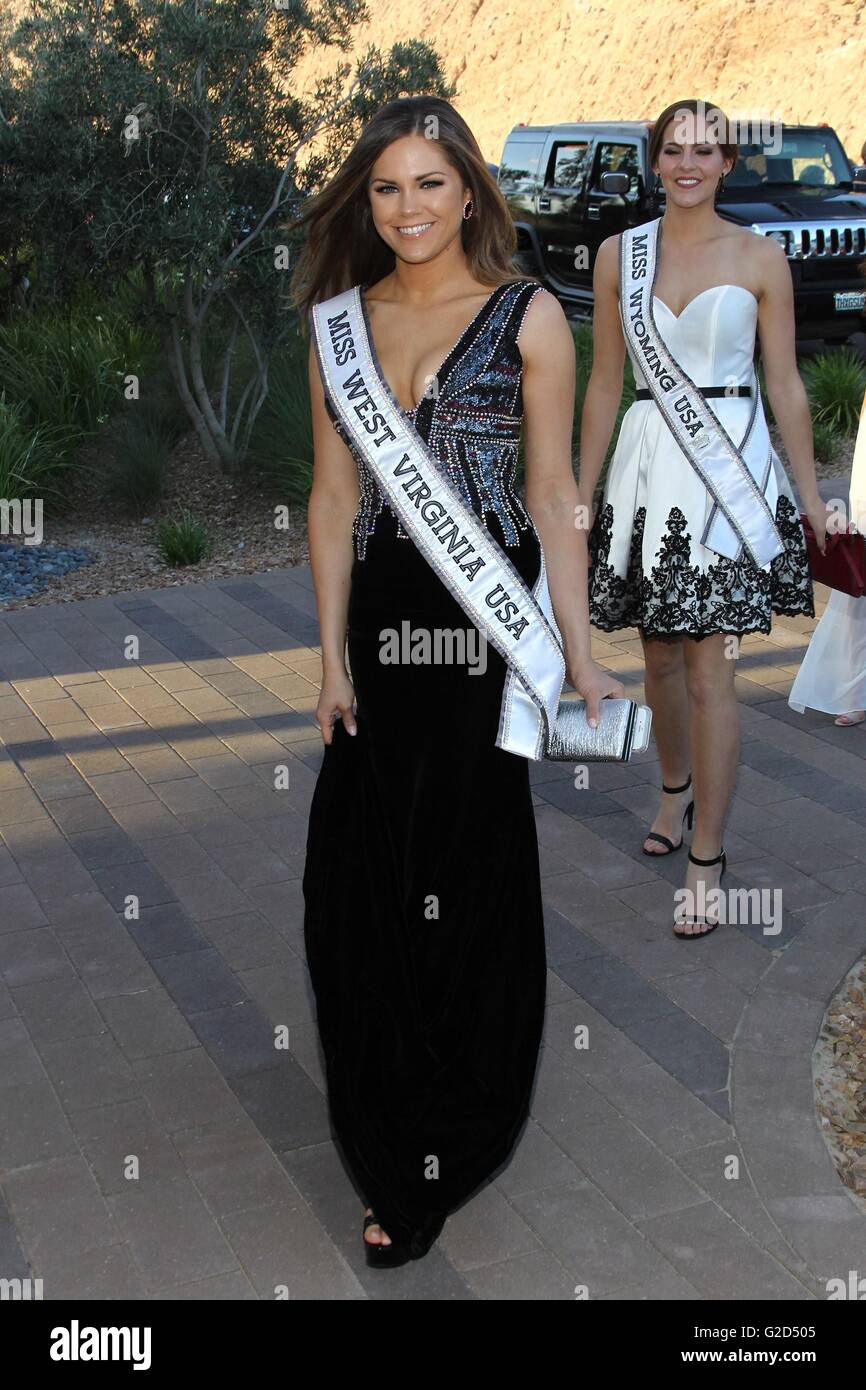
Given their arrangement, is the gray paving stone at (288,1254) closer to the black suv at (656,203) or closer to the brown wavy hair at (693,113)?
the brown wavy hair at (693,113)

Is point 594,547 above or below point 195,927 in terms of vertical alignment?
above

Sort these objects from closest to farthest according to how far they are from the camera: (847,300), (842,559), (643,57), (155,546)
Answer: (842,559)
(155,546)
(847,300)
(643,57)

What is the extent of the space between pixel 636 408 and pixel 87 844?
214cm

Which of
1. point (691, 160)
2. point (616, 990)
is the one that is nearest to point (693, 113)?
point (691, 160)

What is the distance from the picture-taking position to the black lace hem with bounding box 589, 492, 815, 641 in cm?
402

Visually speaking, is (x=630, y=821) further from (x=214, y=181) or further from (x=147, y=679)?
(x=214, y=181)

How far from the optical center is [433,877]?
2.96 m

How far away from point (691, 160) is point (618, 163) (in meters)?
11.8

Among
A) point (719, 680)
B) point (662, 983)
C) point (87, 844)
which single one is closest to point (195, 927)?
point (87, 844)

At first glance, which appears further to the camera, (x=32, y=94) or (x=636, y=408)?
(x=32, y=94)

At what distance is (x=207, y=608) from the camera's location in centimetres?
734

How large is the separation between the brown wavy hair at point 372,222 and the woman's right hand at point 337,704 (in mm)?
801

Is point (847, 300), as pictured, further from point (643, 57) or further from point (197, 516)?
point (643, 57)

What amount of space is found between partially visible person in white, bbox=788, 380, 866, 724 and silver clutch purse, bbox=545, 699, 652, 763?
113 inches
